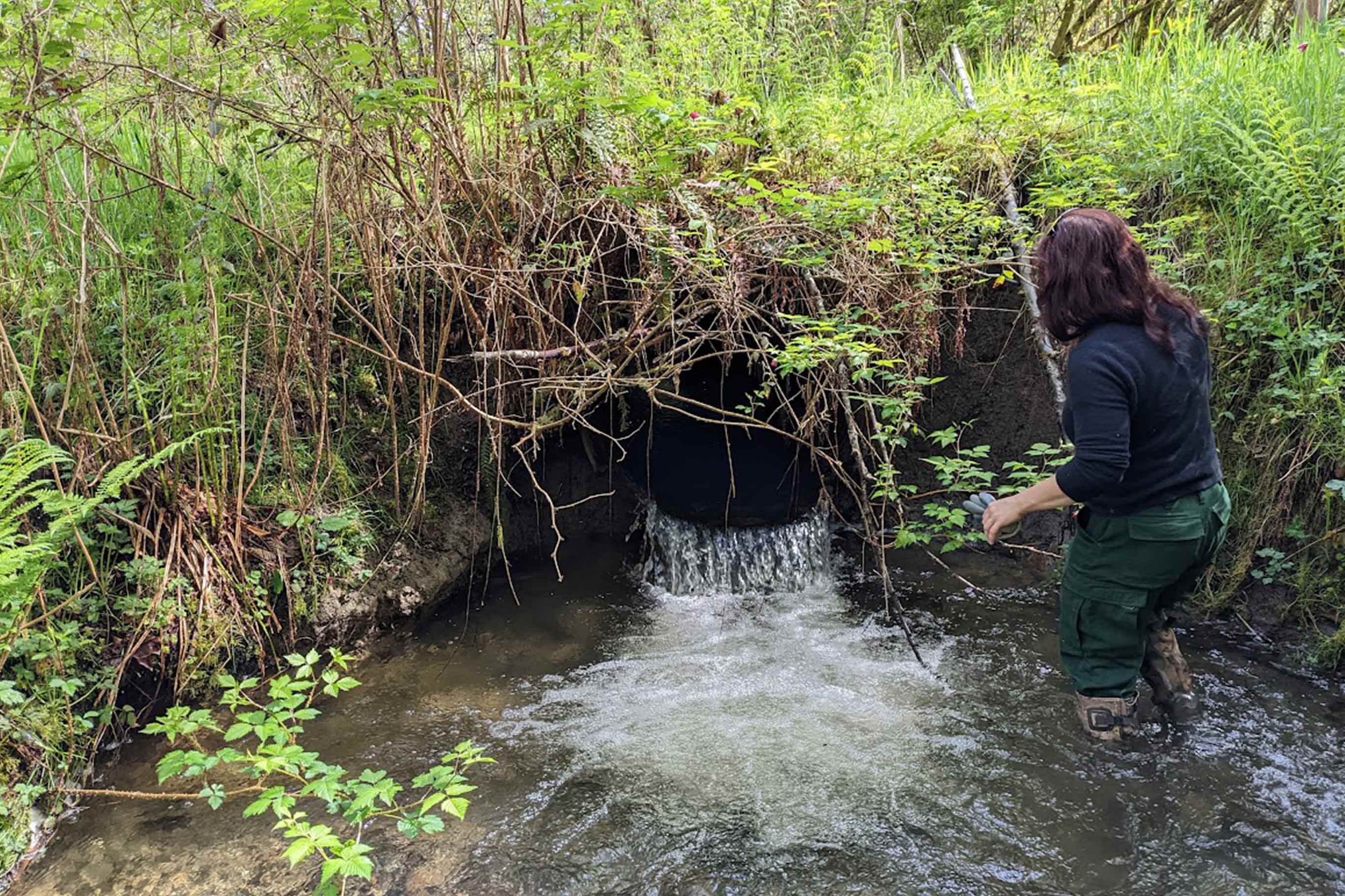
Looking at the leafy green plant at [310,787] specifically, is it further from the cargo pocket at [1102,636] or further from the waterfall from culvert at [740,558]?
the waterfall from culvert at [740,558]

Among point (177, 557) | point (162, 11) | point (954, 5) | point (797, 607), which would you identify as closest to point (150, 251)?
point (162, 11)

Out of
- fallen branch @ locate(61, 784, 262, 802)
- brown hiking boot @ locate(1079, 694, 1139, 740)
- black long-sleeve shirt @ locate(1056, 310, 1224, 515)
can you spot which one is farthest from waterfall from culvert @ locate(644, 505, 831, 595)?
fallen branch @ locate(61, 784, 262, 802)

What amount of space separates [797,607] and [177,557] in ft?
10.4

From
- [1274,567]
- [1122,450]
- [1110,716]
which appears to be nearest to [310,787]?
[1122,450]

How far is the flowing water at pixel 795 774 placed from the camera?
247cm

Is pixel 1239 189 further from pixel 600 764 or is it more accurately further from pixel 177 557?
pixel 177 557

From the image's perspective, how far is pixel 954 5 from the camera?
7277mm

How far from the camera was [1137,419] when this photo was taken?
98.0 inches

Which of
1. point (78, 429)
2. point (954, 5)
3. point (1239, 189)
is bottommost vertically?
point (78, 429)

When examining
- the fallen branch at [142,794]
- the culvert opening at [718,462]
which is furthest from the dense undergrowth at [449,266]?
the culvert opening at [718,462]

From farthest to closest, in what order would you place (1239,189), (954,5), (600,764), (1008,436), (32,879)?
(954,5), (1008,436), (1239,189), (600,764), (32,879)

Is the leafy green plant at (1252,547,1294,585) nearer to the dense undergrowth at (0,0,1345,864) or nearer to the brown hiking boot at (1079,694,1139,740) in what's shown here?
the dense undergrowth at (0,0,1345,864)

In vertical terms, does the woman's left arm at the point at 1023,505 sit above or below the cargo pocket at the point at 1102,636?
above

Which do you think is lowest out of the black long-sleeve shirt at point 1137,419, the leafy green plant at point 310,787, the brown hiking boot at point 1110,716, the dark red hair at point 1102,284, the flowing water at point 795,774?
the flowing water at point 795,774
